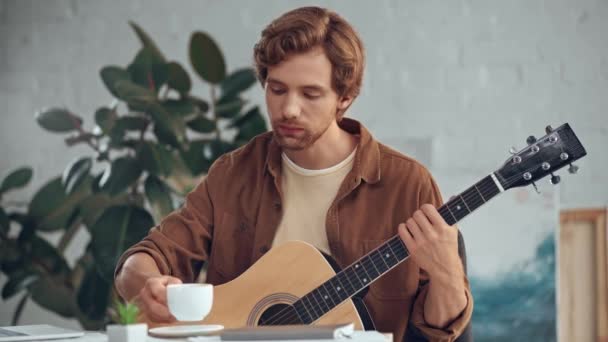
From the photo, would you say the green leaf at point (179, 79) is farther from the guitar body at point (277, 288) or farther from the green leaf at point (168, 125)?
the guitar body at point (277, 288)

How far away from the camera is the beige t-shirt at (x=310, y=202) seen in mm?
1984

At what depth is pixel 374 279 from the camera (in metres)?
1.78

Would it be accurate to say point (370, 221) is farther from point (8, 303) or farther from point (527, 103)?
point (8, 303)

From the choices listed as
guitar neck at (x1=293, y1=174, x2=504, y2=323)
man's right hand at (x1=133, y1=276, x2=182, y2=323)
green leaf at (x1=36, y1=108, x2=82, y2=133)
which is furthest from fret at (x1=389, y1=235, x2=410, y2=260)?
green leaf at (x1=36, y1=108, x2=82, y2=133)

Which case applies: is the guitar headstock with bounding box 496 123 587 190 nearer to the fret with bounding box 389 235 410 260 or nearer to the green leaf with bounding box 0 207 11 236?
the fret with bounding box 389 235 410 260

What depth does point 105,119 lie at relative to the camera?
305 centimetres

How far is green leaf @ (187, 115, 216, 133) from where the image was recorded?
3.11 meters

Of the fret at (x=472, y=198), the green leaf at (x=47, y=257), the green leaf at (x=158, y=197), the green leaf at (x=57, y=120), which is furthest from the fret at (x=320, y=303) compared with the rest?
the green leaf at (x=47, y=257)

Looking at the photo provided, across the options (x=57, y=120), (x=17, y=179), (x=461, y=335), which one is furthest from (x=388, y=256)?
(x=17, y=179)

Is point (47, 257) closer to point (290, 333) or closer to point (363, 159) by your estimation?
point (363, 159)

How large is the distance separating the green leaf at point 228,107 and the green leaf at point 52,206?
560 millimetres

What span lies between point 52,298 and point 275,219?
147cm

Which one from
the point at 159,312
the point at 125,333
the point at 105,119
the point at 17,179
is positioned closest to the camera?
the point at 125,333

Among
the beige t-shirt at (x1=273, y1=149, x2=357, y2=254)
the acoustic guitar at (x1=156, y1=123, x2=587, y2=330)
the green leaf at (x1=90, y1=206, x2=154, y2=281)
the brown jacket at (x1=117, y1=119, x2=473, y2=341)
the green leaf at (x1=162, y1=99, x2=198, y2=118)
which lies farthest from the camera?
the green leaf at (x1=162, y1=99, x2=198, y2=118)
